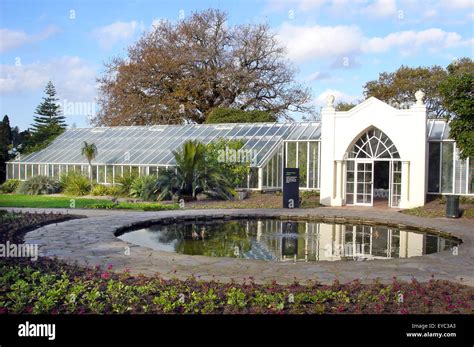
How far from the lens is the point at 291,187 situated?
1884cm

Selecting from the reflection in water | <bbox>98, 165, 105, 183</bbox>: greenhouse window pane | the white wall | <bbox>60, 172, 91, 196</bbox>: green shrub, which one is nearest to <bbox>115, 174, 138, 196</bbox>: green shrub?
<bbox>60, 172, 91, 196</bbox>: green shrub

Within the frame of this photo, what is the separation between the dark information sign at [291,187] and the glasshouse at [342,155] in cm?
247

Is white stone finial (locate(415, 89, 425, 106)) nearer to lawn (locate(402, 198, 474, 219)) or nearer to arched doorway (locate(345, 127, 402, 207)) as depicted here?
arched doorway (locate(345, 127, 402, 207))

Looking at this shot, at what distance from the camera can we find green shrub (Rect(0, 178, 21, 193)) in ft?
90.3

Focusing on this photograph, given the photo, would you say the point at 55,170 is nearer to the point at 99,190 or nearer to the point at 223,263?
the point at 99,190

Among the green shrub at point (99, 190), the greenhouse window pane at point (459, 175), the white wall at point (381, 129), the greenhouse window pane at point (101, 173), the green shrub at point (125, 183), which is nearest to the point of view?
the white wall at point (381, 129)

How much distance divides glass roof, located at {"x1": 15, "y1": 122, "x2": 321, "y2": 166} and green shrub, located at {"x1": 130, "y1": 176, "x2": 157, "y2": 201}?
238cm

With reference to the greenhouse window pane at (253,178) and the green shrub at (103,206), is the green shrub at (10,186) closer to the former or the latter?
the green shrub at (103,206)

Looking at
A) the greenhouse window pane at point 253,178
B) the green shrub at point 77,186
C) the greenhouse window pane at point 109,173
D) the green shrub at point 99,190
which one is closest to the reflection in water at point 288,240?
the greenhouse window pane at point 253,178

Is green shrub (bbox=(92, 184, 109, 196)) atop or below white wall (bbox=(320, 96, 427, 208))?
below

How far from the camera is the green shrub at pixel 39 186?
25.3 meters

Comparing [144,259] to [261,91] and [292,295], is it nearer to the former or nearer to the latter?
[292,295]
